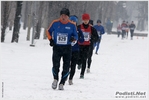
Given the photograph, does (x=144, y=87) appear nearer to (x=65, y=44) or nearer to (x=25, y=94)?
(x=65, y=44)

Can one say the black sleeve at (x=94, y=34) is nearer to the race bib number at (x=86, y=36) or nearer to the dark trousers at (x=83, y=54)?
the race bib number at (x=86, y=36)

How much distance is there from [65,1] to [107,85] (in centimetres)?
2123

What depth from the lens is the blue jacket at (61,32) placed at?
8.82 m

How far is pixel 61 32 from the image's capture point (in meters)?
8.84

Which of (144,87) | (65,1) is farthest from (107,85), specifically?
(65,1)

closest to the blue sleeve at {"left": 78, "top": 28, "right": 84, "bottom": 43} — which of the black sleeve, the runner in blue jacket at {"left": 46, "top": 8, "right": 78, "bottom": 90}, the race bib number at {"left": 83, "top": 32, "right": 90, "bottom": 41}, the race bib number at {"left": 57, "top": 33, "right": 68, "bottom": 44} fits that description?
the race bib number at {"left": 83, "top": 32, "right": 90, "bottom": 41}

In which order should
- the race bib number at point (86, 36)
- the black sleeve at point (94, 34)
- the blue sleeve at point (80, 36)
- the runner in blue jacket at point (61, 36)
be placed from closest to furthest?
the runner in blue jacket at point (61, 36) < the blue sleeve at point (80, 36) < the race bib number at point (86, 36) < the black sleeve at point (94, 34)

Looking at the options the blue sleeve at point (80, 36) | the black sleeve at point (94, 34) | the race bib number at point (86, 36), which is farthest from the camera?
the black sleeve at point (94, 34)

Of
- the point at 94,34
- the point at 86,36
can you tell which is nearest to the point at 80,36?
the point at 86,36

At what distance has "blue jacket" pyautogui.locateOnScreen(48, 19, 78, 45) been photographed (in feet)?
28.9

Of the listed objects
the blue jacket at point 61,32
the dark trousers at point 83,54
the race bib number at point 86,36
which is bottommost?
the dark trousers at point 83,54

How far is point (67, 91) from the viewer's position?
8867 mm

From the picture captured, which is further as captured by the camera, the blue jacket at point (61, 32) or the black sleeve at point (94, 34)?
the black sleeve at point (94, 34)

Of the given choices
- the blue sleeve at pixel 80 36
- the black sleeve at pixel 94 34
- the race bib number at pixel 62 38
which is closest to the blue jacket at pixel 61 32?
the race bib number at pixel 62 38
